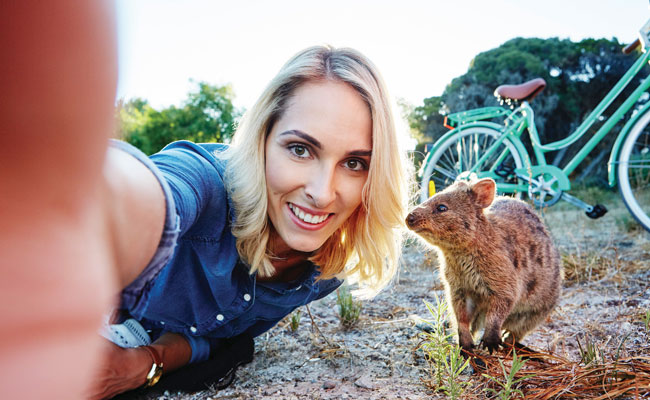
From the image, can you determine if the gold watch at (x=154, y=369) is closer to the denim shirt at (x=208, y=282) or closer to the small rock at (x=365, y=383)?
the denim shirt at (x=208, y=282)

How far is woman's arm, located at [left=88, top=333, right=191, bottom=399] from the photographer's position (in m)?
1.88

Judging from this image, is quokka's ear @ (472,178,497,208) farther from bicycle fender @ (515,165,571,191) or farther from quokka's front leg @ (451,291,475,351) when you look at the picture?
bicycle fender @ (515,165,571,191)

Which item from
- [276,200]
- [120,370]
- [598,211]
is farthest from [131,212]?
[598,211]

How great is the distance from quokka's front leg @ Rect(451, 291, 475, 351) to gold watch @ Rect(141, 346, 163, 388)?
146 centimetres

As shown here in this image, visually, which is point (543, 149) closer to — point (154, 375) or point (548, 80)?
point (154, 375)

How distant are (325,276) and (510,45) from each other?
11.3 meters

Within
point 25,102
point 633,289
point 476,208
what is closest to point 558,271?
point 476,208

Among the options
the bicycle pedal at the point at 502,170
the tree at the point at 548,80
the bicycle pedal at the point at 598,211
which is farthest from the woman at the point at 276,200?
the tree at the point at 548,80

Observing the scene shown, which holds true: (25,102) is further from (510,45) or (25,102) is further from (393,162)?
(510,45)

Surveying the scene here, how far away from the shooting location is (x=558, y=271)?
2559mm

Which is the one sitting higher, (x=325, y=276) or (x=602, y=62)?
(x=602, y=62)

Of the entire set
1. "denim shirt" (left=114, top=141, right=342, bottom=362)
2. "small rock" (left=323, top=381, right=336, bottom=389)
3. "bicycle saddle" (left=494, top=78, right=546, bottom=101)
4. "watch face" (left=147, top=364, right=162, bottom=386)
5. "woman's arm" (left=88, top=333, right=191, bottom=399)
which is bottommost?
"small rock" (left=323, top=381, right=336, bottom=389)

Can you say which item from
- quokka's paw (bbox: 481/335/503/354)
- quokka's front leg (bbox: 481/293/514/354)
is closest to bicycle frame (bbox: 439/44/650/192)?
A: quokka's front leg (bbox: 481/293/514/354)

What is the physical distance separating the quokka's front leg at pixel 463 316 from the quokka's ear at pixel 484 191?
49cm
